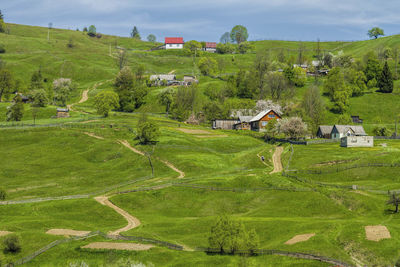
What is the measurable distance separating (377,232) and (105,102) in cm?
13104

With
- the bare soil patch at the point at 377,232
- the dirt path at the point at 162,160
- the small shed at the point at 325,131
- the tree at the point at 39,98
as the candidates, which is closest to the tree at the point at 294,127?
the small shed at the point at 325,131

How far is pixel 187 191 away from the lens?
308 ft

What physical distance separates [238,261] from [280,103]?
480 ft

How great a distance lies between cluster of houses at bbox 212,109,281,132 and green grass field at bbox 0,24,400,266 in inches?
425

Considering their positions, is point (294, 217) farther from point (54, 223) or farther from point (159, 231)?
Result: point (54, 223)

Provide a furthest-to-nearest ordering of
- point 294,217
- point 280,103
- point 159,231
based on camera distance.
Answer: point 280,103 → point 294,217 → point 159,231

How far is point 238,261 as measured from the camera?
Answer: 55844mm

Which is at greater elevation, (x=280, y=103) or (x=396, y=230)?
(x=280, y=103)

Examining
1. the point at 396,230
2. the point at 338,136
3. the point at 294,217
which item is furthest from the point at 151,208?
the point at 338,136

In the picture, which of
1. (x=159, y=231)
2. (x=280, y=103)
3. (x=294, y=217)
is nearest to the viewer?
(x=159, y=231)

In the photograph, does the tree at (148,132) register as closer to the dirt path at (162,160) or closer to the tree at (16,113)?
the dirt path at (162,160)

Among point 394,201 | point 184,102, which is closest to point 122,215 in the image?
point 394,201

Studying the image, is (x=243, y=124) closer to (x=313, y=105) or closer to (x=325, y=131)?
(x=313, y=105)

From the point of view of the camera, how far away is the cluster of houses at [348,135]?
129250 mm
